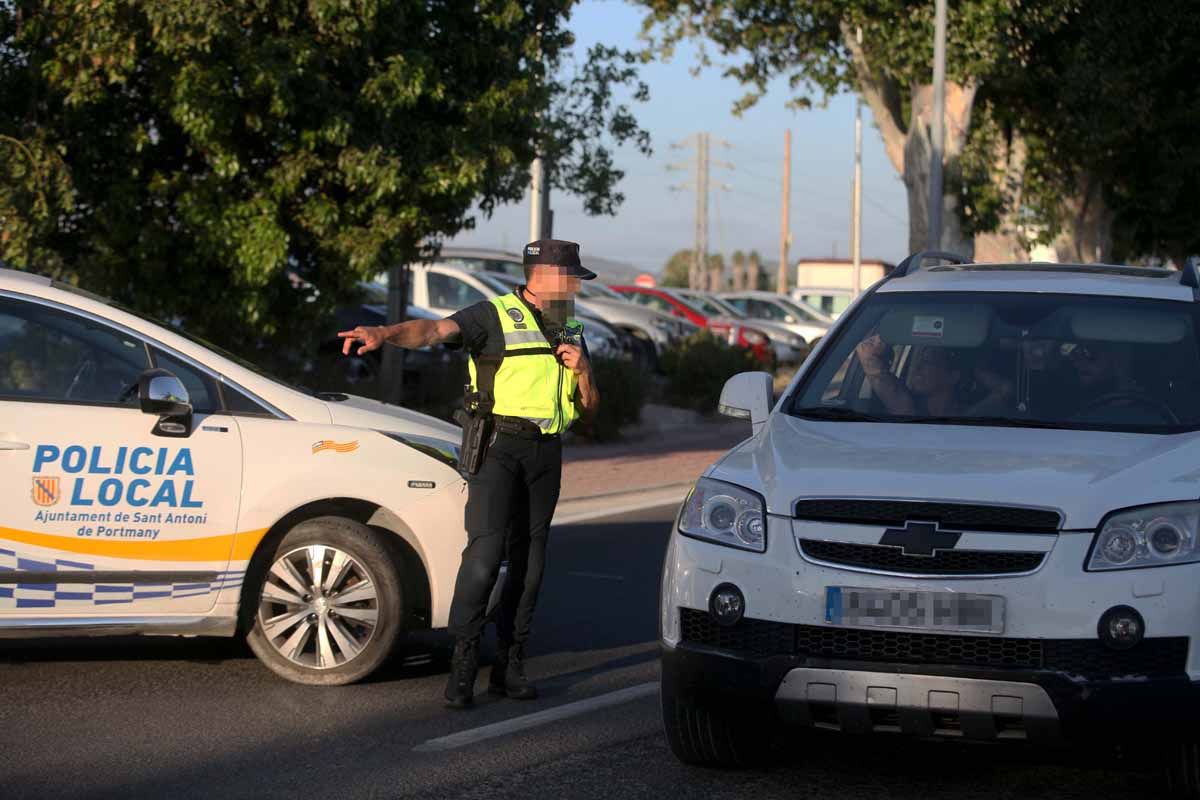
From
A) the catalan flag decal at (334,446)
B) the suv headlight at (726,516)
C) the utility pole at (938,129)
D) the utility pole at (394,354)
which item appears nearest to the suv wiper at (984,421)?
the suv headlight at (726,516)

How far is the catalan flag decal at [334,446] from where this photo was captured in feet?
23.4

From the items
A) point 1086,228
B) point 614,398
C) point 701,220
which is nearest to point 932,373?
point 614,398

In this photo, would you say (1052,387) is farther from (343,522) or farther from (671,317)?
(671,317)

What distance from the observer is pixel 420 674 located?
24.8 feet

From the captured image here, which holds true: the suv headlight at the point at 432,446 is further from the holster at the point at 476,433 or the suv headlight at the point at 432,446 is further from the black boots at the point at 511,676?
the black boots at the point at 511,676

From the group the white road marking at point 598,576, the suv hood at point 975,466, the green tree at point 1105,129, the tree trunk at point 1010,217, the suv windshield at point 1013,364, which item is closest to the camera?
the suv hood at point 975,466

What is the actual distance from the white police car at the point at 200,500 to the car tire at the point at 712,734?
1.67 meters

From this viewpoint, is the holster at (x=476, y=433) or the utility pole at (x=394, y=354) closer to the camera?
the holster at (x=476, y=433)

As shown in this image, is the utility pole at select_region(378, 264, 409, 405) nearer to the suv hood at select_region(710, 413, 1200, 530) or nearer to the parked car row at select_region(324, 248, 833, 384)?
the parked car row at select_region(324, 248, 833, 384)

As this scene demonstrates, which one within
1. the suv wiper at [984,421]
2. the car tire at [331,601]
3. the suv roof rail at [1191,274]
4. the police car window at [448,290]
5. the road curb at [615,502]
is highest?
the police car window at [448,290]

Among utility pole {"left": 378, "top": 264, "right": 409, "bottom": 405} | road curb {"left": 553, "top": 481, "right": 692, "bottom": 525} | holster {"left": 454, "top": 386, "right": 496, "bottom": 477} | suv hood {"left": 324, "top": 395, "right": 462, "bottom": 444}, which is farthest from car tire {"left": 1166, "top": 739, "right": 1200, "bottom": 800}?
utility pole {"left": 378, "top": 264, "right": 409, "bottom": 405}

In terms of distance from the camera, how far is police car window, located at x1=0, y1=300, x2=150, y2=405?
7.03 meters

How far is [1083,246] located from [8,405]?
120 feet

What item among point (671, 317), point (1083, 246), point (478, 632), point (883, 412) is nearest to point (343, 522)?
point (478, 632)
